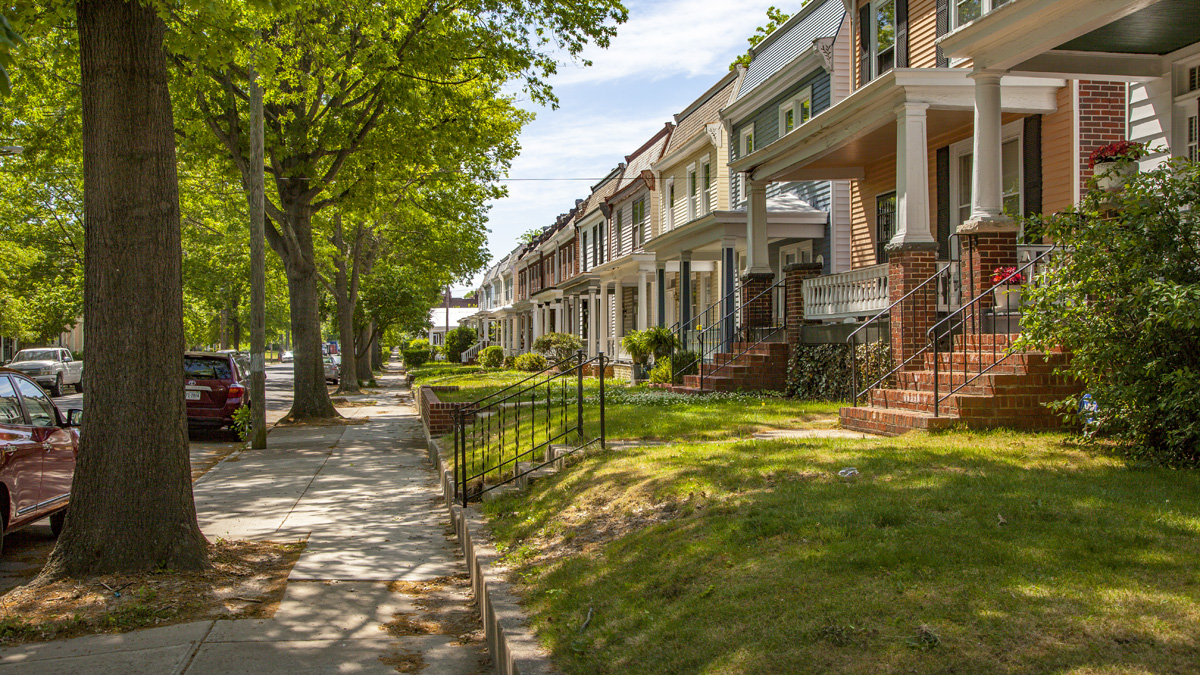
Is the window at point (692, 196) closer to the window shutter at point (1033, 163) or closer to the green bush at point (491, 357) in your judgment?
the window shutter at point (1033, 163)

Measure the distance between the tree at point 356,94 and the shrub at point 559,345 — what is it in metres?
15.0

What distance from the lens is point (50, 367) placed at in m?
31.2

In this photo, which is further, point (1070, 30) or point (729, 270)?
point (729, 270)

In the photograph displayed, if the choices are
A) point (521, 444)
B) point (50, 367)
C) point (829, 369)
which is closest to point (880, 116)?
point (829, 369)

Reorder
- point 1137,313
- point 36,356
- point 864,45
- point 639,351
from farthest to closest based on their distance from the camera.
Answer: point 36,356 < point 639,351 < point 864,45 < point 1137,313

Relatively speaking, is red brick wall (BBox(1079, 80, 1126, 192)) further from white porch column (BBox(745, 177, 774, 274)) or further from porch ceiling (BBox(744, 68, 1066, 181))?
white porch column (BBox(745, 177, 774, 274))

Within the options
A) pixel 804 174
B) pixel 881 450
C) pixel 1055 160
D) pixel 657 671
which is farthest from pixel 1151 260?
pixel 804 174

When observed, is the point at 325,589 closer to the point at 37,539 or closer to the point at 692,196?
the point at 37,539

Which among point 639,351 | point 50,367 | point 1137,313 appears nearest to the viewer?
point 1137,313

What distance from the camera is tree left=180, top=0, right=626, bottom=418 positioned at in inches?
646

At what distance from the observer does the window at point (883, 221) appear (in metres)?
16.8

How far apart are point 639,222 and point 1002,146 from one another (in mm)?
19929

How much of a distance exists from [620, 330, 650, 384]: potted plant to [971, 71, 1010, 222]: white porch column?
442 inches

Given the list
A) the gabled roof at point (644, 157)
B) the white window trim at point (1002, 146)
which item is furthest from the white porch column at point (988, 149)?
the gabled roof at point (644, 157)
